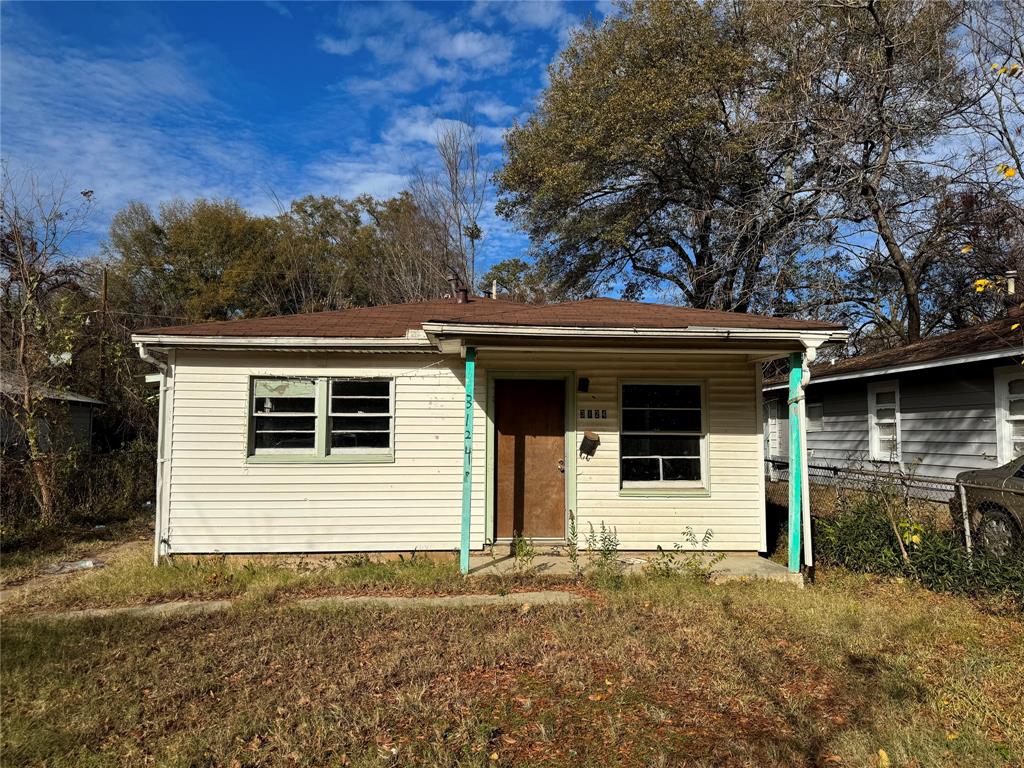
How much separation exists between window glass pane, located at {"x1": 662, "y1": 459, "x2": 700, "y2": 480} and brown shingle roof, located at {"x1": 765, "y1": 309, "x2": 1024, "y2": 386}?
13.9 feet

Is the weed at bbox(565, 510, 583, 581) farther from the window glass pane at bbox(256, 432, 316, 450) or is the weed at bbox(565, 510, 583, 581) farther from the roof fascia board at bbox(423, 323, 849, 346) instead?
the window glass pane at bbox(256, 432, 316, 450)

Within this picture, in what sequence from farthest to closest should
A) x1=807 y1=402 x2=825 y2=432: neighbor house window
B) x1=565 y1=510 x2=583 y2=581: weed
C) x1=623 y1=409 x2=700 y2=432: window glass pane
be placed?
x1=807 y1=402 x2=825 y2=432: neighbor house window
x1=623 y1=409 x2=700 y2=432: window glass pane
x1=565 y1=510 x2=583 y2=581: weed

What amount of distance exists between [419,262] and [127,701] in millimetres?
21718

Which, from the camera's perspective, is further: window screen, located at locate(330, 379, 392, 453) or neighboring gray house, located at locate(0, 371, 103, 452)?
neighboring gray house, located at locate(0, 371, 103, 452)

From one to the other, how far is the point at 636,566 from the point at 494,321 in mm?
3234

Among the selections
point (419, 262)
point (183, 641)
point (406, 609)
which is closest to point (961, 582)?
point (406, 609)

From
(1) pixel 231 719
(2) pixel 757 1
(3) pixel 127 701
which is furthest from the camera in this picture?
(2) pixel 757 1

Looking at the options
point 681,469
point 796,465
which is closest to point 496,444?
point 681,469

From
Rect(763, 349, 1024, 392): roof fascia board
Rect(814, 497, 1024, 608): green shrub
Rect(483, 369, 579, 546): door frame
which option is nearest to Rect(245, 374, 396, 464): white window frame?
Rect(483, 369, 579, 546): door frame

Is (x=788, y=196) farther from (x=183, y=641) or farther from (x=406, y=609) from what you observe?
(x=183, y=641)

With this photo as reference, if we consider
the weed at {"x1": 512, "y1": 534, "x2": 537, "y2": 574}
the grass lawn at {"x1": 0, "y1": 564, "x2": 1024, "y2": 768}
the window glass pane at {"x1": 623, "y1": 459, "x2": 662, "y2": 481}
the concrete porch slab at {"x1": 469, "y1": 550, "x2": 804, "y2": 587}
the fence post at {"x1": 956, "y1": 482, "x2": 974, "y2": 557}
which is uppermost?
the window glass pane at {"x1": 623, "y1": 459, "x2": 662, "y2": 481}

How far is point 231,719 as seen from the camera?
3803mm

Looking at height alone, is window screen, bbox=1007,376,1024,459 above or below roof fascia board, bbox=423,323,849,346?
below

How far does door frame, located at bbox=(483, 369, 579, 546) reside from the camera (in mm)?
7844
